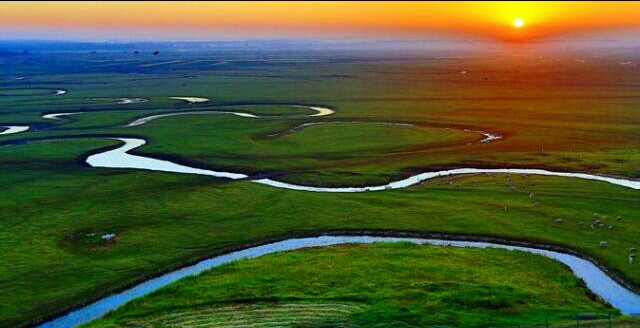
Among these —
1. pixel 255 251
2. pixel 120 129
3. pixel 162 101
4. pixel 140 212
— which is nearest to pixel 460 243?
pixel 255 251

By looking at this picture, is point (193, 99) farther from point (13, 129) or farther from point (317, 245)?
point (317, 245)

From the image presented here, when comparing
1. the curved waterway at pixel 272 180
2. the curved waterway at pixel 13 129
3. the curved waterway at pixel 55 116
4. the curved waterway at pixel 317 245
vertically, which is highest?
the curved waterway at pixel 55 116

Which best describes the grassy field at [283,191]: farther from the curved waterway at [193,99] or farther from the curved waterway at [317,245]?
the curved waterway at [193,99]

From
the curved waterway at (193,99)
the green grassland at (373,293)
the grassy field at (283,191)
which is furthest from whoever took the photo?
the curved waterway at (193,99)

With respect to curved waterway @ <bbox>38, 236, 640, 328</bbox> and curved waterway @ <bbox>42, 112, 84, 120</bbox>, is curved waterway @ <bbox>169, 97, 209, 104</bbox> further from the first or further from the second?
curved waterway @ <bbox>38, 236, 640, 328</bbox>

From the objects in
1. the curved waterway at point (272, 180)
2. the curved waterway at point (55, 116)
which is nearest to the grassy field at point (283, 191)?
the curved waterway at point (272, 180)

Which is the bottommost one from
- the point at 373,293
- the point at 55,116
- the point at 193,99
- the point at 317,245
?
the point at 317,245

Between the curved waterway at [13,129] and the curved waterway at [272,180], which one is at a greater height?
the curved waterway at [13,129]

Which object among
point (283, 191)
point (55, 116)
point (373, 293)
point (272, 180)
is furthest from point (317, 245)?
point (55, 116)
